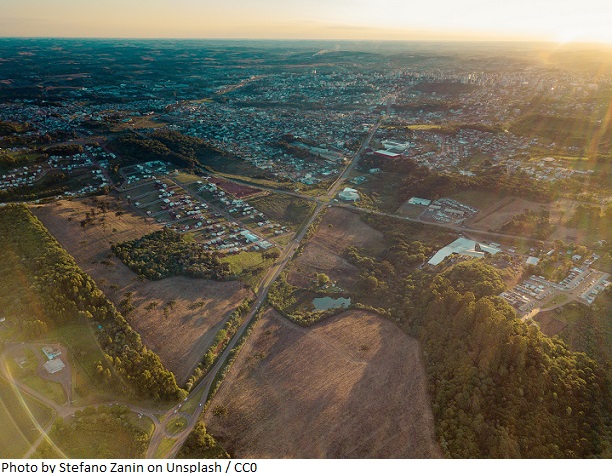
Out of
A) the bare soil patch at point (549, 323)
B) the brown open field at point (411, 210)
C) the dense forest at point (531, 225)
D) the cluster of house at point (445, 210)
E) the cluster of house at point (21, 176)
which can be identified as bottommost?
the cluster of house at point (21, 176)

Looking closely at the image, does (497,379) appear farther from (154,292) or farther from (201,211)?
(201,211)

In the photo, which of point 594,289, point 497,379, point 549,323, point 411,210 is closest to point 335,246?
point 411,210

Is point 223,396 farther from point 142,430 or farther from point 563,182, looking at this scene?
point 563,182

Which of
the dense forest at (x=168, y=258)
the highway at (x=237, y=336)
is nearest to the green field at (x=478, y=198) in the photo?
the highway at (x=237, y=336)

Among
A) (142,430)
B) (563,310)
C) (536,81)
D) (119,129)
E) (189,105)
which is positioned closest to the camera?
(142,430)

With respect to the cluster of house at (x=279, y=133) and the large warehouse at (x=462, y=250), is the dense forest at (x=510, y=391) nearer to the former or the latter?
the large warehouse at (x=462, y=250)

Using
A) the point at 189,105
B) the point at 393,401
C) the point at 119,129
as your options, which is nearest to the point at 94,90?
the point at 189,105
